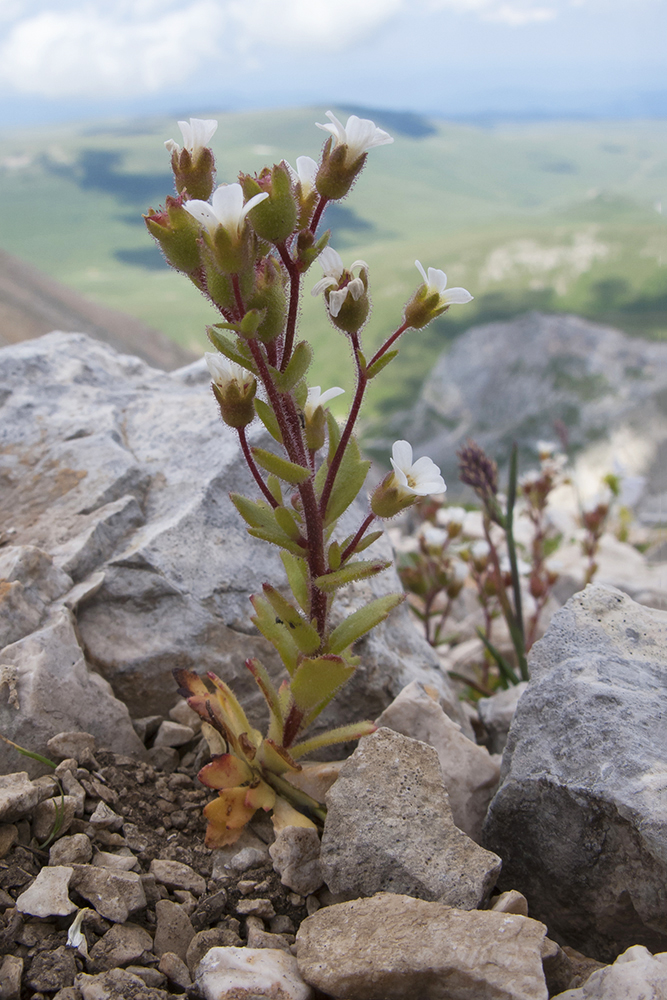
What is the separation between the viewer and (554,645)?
3246 mm

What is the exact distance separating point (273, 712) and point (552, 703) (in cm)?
116

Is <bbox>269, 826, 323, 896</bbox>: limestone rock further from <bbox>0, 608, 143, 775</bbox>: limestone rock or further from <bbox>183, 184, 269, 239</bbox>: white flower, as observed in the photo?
<bbox>183, 184, 269, 239</bbox>: white flower

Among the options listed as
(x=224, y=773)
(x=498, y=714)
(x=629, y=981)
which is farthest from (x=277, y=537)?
(x=498, y=714)

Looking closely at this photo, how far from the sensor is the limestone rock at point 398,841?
261 cm

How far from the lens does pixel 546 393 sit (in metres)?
88.1

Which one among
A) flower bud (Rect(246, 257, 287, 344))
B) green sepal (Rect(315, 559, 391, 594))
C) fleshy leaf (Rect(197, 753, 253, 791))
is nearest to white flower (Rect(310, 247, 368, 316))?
flower bud (Rect(246, 257, 287, 344))

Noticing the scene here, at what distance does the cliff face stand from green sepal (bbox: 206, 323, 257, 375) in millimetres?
47138

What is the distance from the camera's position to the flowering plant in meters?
2.35

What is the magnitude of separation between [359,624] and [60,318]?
196 feet

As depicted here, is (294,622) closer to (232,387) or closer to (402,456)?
(402,456)

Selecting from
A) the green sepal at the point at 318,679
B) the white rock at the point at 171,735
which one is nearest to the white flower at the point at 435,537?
the white rock at the point at 171,735

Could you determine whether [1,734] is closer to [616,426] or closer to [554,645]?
[554,645]

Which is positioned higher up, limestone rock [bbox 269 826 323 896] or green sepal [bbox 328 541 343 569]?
green sepal [bbox 328 541 343 569]

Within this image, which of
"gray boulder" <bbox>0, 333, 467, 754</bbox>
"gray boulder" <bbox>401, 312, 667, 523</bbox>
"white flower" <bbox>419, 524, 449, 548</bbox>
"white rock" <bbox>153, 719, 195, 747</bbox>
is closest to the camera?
"white rock" <bbox>153, 719, 195, 747</bbox>
